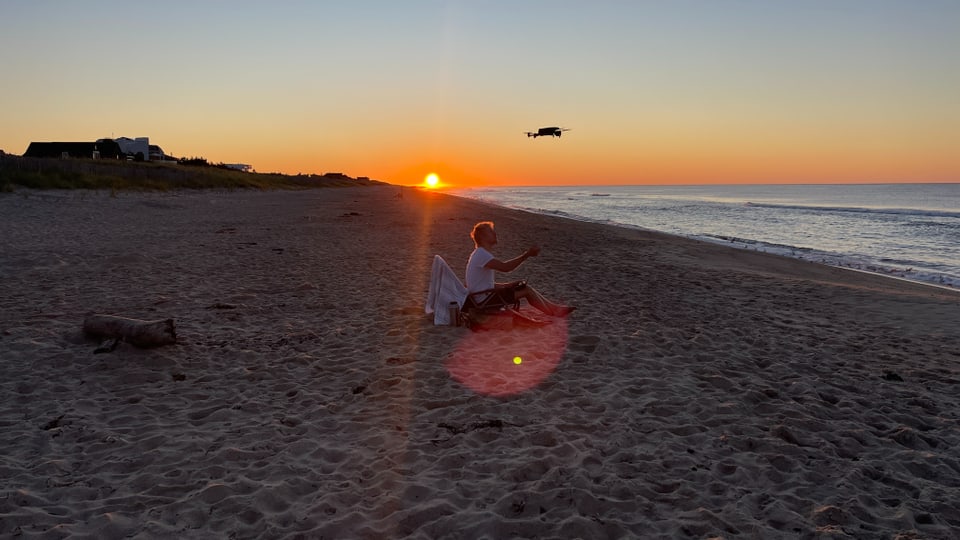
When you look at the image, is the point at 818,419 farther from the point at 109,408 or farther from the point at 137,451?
the point at 109,408

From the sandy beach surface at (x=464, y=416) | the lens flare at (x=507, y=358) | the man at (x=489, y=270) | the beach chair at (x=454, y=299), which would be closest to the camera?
the sandy beach surface at (x=464, y=416)

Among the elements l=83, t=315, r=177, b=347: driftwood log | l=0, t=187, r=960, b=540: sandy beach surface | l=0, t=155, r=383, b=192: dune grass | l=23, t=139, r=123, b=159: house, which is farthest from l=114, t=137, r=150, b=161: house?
l=83, t=315, r=177, b=347: driftwood log

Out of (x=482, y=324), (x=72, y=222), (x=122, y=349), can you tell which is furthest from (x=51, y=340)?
(x=72, y=222)

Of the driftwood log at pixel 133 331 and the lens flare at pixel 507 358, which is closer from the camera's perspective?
the lens flare at pixel 507 358

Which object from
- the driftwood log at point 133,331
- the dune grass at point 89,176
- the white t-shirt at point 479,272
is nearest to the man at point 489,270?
the white t-shirt at point 479,272

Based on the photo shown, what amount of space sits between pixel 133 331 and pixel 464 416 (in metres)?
4.36

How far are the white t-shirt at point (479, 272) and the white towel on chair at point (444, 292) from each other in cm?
25

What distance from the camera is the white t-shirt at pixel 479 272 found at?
8070 millimetres

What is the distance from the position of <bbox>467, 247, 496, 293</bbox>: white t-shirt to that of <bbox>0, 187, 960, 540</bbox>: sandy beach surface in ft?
2.83

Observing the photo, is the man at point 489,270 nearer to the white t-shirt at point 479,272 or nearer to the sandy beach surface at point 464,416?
the white t-shirt at point 479,272

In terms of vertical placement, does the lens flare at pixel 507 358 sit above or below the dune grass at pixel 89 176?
below

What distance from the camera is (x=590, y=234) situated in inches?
967

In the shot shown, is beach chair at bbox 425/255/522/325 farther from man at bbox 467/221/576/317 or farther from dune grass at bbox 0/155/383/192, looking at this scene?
dune grass at bbox 0/155/383/192

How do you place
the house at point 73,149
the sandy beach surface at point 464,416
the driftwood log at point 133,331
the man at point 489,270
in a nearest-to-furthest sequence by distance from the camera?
1. the sandy beach surface at point 464,416
2. the driftwood log at point 133,331
3. the man at point 489,270
4. the house at point 73,149
